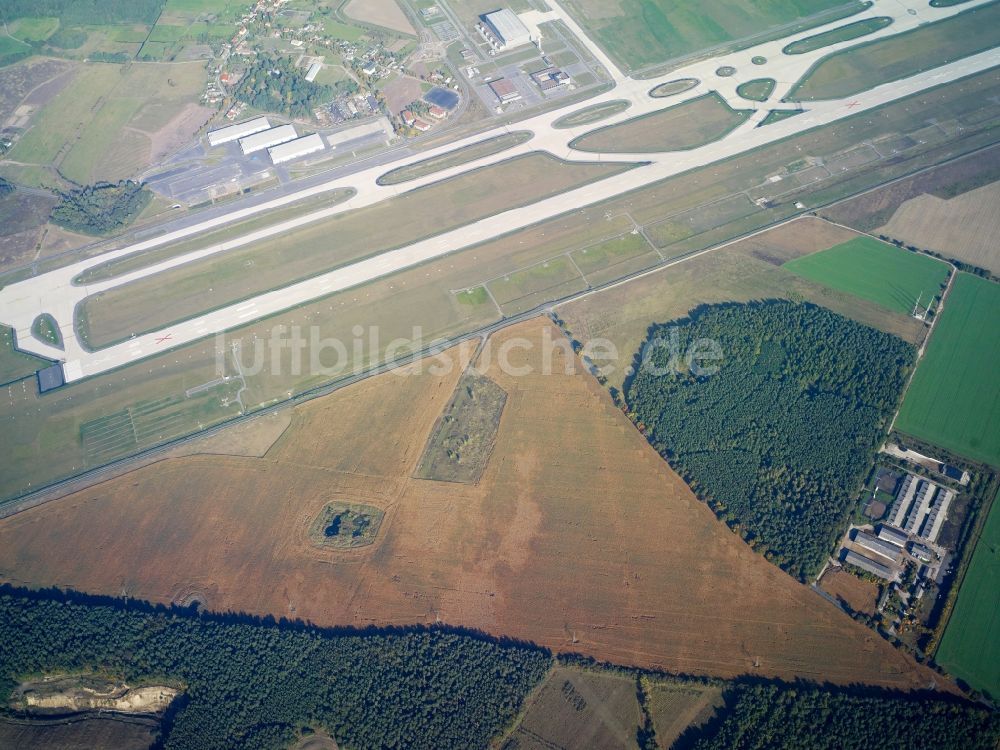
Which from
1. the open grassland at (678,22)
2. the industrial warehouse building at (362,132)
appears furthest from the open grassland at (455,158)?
the open grassland at (678,22)

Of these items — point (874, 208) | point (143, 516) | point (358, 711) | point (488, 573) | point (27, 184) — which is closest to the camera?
point (358, 711)

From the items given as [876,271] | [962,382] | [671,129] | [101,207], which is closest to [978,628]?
[962,382]

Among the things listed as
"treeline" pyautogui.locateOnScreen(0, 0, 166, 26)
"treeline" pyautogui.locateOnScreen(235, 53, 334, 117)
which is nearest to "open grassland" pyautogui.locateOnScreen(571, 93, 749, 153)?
"treeline" pyautogui.locateOnScreen(235, 53, 334, 117)

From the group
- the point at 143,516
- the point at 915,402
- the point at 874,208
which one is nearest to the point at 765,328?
the point at 915,402

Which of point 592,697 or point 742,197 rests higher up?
point 742,197

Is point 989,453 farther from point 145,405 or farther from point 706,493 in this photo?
point 145,405

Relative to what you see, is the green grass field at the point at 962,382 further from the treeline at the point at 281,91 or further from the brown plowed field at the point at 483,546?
the treeline at the point at 281,91
